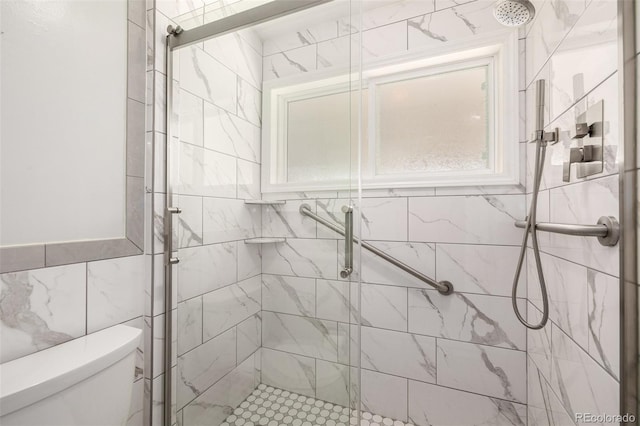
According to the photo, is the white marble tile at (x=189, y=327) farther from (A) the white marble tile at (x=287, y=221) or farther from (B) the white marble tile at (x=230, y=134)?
(B) the white marble tile at (x=230, y=134)

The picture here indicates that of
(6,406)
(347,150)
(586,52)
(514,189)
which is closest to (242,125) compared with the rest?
(347,150)

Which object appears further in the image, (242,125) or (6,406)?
(242,125)

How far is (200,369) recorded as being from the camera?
1222mm

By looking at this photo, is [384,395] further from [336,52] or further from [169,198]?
[336,52]

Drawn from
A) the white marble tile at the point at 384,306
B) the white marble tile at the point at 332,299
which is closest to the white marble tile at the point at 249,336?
the white marble tile at the point at 332,299

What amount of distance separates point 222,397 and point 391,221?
1149 millimetres

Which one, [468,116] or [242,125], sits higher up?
[468,116]

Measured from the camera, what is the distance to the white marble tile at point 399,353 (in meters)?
1.54

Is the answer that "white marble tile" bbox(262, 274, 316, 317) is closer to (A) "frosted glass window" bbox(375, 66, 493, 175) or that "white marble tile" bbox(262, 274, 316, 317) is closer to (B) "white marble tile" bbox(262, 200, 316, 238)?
(B) "white marble tile" bbox(262, 200, 316, 238)

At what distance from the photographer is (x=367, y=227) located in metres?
1.69

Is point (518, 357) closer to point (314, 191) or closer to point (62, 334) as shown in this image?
point (314, 191)

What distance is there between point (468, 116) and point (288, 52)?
1042 mm

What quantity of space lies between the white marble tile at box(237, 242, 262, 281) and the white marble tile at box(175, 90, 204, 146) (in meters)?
0.47

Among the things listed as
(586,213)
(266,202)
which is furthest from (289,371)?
(586,213)
